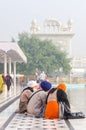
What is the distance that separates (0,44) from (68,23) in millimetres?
63992

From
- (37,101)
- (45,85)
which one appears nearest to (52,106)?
(37,101)

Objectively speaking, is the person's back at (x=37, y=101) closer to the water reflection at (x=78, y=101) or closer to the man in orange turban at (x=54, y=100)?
the man in orange turban at (x=54, y=100)

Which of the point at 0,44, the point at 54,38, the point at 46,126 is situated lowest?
the point at 46,126

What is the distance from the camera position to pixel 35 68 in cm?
4675

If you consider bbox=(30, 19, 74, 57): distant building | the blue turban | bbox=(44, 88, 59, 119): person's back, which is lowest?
bbox=(44, 88, 59, 119): person's back

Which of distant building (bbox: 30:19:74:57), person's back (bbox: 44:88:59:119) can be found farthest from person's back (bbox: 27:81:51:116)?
distant building (bbox: 30:19:74:57)

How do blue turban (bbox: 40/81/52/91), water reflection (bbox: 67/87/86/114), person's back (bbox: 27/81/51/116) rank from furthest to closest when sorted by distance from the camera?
water reflection (bbox: 67/87/86/114) < blue turban (bbox: 40/81/52/91) < person's back (bbox: 27/81/51/116)

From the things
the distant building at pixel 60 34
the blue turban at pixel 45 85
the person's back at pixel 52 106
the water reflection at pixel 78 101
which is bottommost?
the water reflection at pixel 78 101

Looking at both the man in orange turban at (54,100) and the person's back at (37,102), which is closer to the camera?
the man in orange turban at (54,100)

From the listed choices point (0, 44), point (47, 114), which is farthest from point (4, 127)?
point (0, 44)

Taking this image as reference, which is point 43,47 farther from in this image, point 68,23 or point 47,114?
point 47,114

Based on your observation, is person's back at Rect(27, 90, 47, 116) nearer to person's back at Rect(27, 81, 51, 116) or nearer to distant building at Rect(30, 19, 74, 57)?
person's back at Rect(27, 81, 51, 116)

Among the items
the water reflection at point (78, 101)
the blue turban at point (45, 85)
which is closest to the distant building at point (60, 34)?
the water reflection at point (78, 101)

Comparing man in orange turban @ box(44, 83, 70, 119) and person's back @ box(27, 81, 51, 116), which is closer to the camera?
man in orange turban @ box(44, 83, 70, 119)
